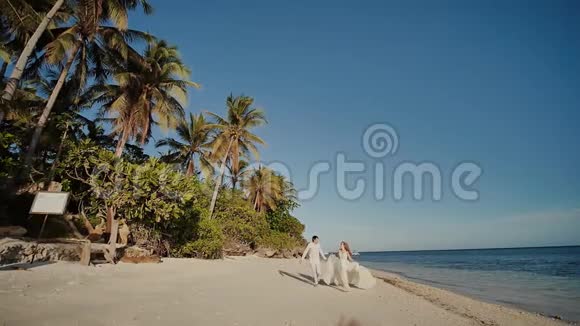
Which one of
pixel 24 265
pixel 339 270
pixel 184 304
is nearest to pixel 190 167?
pixel 24 265

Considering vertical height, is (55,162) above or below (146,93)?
below

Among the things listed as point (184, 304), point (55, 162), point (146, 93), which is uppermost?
point (146, 93)

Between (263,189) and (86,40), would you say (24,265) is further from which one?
(263,189)

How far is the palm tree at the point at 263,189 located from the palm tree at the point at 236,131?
10.5 meters

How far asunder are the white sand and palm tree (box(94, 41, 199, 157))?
37.1 feet

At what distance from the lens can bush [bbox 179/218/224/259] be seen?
15346 mm

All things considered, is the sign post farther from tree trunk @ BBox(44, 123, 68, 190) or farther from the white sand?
tree trunk @ BBox(44, 123, 68, 190)

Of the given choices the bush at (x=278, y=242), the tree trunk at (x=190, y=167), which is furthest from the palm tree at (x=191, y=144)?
the bush at (x=278, y=242)

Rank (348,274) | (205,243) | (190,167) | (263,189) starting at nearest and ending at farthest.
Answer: (348,274) → (205,243) → (190,167) → (263,189)

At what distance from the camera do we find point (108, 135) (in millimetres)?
21406

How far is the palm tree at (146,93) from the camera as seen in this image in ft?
57.3

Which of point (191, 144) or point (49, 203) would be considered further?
point (191, 144)

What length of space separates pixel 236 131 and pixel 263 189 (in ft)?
40.3

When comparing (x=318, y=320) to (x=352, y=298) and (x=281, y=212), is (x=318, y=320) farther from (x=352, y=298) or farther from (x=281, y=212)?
(x=281, y=212)
